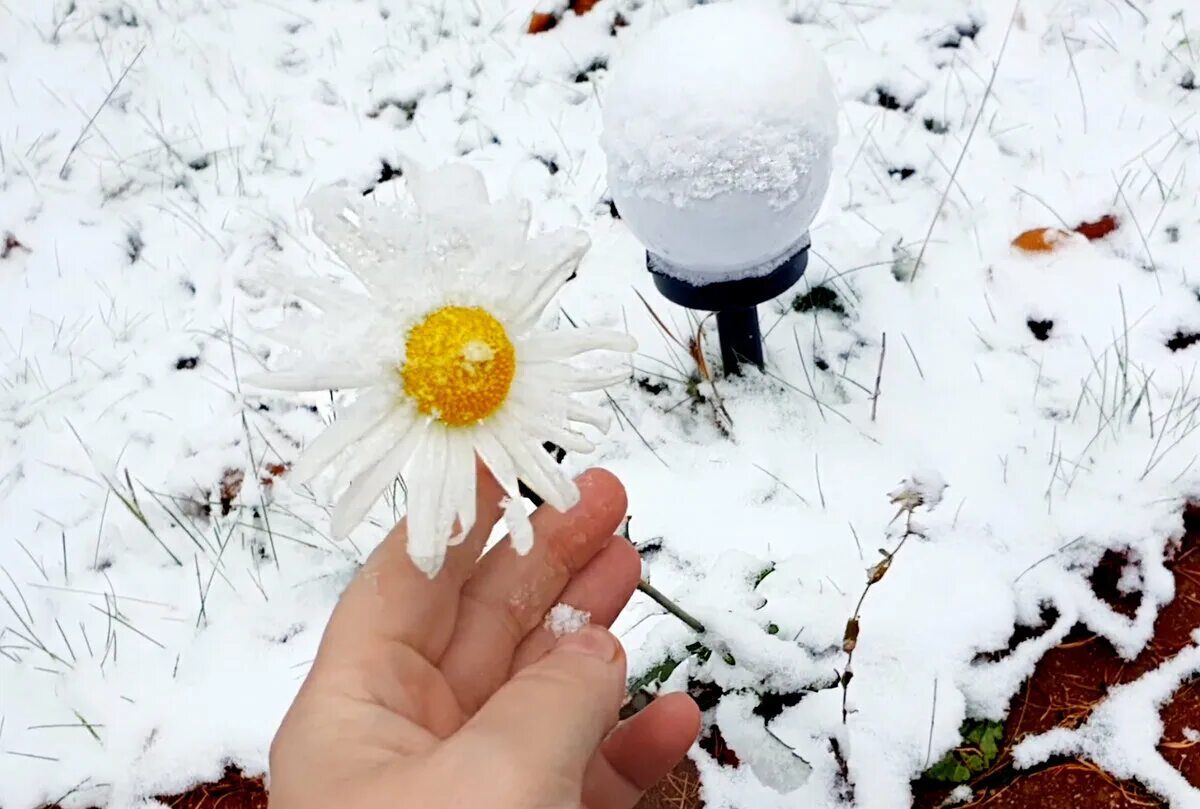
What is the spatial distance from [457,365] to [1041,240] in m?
1.71

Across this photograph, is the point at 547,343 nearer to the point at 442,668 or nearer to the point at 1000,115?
the point at 442,668

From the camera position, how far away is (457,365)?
100cm

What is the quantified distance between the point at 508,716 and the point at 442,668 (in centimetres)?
28

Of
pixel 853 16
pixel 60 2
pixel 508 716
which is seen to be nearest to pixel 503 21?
pixel 853 16

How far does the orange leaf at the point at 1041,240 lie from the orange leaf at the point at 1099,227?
0.07m

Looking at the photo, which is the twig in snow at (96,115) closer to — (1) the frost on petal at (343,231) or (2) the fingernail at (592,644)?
(1) the frost on petal at (343,231)

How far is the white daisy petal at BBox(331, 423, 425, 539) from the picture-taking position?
100 cm

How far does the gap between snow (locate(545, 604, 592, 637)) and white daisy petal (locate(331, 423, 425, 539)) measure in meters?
0.44

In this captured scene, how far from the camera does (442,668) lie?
128 centimetres

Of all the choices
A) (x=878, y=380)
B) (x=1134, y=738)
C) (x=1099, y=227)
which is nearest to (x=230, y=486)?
(x=878, y=380)

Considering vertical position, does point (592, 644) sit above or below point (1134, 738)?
above

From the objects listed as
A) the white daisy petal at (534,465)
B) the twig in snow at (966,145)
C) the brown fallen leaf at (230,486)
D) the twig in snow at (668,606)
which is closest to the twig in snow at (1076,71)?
the twig in snow at (966,145)

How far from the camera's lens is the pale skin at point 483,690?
0.99 m

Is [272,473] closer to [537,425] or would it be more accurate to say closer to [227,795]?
[227,795]
